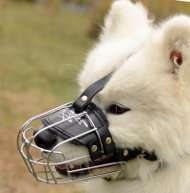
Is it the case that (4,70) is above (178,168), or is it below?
below

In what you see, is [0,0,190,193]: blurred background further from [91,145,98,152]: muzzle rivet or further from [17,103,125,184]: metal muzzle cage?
[91,145,98,152]: muzzle rivet

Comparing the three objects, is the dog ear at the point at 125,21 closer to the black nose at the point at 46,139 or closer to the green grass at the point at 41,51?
the black nose at the point at 46,139

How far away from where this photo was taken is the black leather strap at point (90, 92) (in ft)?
8.29

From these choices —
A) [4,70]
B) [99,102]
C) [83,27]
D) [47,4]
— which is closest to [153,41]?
[99,102]

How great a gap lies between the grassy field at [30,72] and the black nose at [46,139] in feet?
4.63

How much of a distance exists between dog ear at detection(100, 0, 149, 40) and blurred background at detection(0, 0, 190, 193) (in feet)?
0.68

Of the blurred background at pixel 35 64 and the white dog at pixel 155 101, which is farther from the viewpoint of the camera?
the blurred background at pixel 35 64

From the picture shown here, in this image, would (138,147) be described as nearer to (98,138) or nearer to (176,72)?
(98,138)

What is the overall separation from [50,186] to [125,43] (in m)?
2.83

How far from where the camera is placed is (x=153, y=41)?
253cm

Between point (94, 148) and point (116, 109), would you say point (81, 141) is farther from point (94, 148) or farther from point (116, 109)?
point (116, 109)

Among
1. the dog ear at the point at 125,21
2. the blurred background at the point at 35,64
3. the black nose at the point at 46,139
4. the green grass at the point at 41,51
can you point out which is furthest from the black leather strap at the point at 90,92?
the green grass at the point at 41,51

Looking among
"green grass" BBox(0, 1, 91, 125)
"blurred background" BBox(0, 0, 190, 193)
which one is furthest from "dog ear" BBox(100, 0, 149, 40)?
"green grass" BBox(0, 1, 91, 125)

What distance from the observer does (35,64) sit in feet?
37.5
